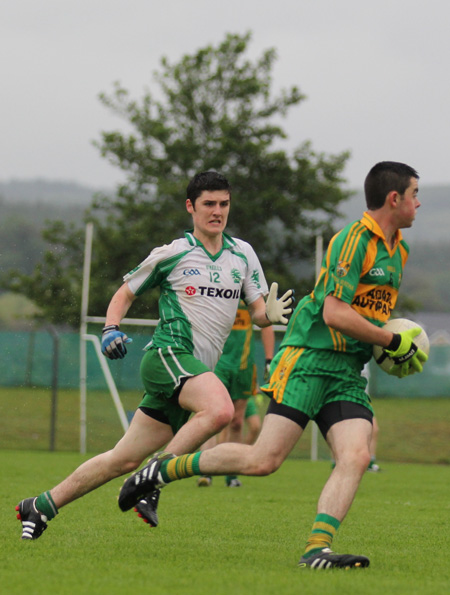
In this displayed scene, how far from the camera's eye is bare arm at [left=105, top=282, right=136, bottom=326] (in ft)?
20.6

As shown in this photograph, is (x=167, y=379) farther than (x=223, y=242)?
No

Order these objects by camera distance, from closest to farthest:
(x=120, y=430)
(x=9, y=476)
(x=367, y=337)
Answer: (x=367, y=337) < (x=9, y=476) < (x=120, y=430)

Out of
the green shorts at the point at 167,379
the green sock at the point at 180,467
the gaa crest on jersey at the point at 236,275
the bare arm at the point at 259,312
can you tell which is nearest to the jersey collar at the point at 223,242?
the gaa crest on jersey at the point at 236,275

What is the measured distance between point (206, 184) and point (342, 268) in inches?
62.8

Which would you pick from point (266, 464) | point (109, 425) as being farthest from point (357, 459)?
point (109, 425)

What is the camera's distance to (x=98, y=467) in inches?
241

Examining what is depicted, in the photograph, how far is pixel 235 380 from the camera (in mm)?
11383

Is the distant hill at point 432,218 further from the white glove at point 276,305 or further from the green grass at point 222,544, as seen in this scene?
the white glove at point 276,305

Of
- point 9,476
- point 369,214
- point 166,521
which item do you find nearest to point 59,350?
point 9,476

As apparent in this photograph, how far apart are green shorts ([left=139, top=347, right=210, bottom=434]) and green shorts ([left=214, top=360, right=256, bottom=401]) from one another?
5083 mm

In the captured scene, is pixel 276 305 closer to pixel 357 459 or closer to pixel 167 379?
pixel 167 379

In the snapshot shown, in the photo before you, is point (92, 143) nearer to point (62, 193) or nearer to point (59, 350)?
point (59, 350)

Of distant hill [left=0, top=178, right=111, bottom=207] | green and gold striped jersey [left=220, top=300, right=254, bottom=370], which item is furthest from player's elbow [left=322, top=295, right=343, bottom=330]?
distant hill [left=0, top=178, right=111, bottom=207]

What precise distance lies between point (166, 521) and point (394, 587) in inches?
122
